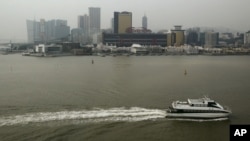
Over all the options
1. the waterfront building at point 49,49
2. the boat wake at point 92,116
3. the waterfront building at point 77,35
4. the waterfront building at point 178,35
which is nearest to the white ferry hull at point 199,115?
the boat wake at point 92,116

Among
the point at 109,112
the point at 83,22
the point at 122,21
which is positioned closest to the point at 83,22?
the point at 83,22

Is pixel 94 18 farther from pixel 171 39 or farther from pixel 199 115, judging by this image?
pixel 199 115

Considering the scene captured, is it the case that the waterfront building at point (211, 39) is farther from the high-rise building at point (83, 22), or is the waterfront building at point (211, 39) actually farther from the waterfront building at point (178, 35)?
the high-rise building at point (83, 22)

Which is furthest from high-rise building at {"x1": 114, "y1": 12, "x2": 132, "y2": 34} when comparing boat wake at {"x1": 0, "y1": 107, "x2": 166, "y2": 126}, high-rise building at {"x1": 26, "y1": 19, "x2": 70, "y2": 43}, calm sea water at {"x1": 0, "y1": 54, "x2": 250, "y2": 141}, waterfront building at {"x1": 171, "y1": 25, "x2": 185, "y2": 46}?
boat wake at {"x1": 0, "y1": 107, "x2": 166, "y2": 126}

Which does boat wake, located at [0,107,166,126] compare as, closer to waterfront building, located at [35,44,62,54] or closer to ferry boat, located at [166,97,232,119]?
ferry boat, located at [166,97,232,119]

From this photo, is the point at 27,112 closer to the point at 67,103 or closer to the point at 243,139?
the point at 67,103

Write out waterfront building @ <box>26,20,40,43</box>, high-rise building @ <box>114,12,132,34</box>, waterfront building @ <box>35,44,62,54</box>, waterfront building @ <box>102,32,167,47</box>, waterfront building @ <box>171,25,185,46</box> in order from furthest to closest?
waterfront building @ <box>26,20,40,43</box> < high-rise building @ <box>114,12,132,34</box> < waterfront building @ <box>171,25,185,46</box> < waterfront building @ <box>102,32,167,47</box> < waterfront building @ <box>35,44,62,54</box>
